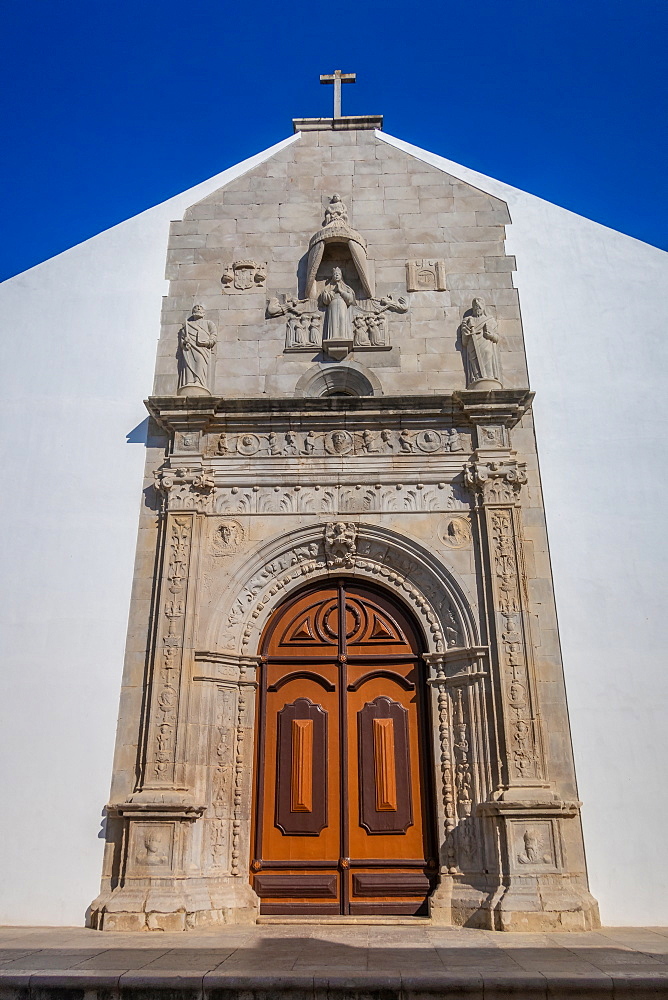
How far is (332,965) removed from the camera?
4.91 m

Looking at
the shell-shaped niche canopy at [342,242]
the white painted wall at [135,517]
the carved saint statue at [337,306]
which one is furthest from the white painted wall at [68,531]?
the carved saint statue at [337,306]

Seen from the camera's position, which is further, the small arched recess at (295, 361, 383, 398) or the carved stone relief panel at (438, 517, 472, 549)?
the small arched recess at (295, 361, 383, 398)

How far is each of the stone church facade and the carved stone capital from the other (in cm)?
2

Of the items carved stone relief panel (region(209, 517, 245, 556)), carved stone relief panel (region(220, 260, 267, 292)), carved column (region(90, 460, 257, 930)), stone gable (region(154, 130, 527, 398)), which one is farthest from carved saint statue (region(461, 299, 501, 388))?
carved column (region(90, 460, 257, 930))

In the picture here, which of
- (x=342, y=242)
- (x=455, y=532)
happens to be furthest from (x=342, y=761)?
(x=342, y=242)

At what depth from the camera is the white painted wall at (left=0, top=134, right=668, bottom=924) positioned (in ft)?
23.3

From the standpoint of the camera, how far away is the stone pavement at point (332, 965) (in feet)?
14.8

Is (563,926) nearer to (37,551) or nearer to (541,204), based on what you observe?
(37,551)

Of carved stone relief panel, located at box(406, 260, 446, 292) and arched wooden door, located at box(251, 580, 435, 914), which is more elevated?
carved stone relief panel, located at box(406, 260, 446, 292)

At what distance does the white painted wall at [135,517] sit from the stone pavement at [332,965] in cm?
104

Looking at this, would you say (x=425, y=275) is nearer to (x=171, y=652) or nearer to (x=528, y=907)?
(x=171, y=652)

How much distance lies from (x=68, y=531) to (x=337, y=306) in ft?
12.8

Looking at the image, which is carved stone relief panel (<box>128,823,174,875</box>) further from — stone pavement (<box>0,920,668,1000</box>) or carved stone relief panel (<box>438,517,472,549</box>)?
carved stone relief panel (<box>438,517,472,549</box>)

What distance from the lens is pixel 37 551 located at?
820 centimetres
